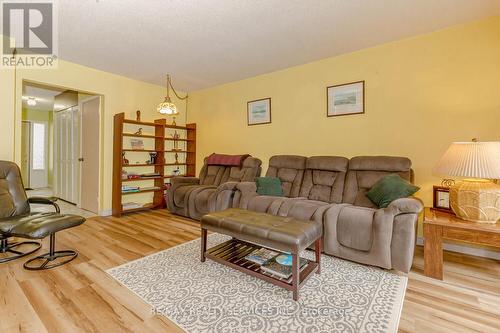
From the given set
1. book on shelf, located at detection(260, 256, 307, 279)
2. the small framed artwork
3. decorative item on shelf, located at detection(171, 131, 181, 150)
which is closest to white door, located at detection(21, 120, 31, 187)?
decorative item on shelf, located at detection(171, 131, 181, 150)

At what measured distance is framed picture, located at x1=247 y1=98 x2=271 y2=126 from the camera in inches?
162

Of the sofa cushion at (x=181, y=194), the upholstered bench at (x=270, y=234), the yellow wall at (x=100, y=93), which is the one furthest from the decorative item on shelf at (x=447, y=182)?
the yellow wall at (x=100, y=93)

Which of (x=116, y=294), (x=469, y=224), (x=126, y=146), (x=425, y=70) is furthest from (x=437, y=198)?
(x=126, y=146)

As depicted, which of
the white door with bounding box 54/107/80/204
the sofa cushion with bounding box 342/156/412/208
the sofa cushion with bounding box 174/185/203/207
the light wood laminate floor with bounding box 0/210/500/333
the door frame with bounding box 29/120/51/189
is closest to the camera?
the light wood laminate floor with bounding box 0/210/500/333

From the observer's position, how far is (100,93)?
3.96 meters

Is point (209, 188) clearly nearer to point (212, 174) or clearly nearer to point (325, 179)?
point (212, 174)

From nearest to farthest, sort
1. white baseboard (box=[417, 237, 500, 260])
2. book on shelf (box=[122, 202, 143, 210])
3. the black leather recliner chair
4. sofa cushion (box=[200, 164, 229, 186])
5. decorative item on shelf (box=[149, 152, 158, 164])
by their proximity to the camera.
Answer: the black leather recliner chair → white baseboard (box=[417, 237, 500, 260]) → book on shelf (box=[122, 202, 143, 210]) → sofa cushion (box=[200, 164, 229, 186]) → decorative item on shelf (box=[149, 152, 158, 164])

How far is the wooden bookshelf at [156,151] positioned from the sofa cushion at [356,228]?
3.42m

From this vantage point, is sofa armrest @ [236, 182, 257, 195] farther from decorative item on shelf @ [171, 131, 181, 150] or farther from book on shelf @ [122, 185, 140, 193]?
decorative item on shelf @ [171, 131, 181, 150]

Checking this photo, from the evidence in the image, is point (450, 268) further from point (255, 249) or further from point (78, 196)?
point (78, 196)

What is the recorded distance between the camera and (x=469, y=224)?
76.3 inches

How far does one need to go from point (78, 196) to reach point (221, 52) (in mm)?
3949

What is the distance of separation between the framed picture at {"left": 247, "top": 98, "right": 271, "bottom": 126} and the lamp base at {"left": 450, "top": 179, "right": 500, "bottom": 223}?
8.95 ft

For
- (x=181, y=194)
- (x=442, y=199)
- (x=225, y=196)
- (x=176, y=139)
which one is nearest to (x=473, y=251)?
(x=442, y=199)
